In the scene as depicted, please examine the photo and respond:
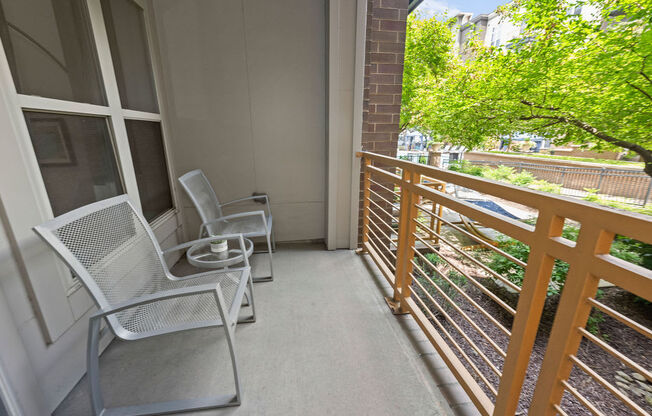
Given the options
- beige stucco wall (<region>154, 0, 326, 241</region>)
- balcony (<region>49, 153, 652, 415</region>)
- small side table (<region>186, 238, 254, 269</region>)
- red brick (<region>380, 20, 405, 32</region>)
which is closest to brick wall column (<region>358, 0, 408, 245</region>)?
red brick (<region>380, 20, 405, 32</region>)

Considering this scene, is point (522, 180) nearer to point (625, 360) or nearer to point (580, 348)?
point (580, 348)

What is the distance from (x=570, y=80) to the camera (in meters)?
5.22

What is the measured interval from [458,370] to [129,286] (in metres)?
1.67

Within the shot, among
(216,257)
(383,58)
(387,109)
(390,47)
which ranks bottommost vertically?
(216,257)

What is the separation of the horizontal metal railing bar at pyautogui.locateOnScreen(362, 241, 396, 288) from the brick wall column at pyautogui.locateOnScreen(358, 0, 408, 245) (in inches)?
15.4

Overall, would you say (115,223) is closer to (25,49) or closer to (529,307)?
(25,49)

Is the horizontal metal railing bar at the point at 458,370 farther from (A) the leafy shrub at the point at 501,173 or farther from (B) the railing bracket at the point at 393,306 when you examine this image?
(A) the leafy shrub at the point at 501,173

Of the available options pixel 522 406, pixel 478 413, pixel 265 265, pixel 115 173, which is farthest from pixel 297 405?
pixel 522 406

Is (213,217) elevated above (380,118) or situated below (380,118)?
below

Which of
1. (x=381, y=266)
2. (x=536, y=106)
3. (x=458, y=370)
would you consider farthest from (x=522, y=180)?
(x=458, y=370)

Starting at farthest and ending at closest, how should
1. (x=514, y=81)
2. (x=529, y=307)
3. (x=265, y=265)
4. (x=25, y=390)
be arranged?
(x=514, y=81), (x=265, y=265), (x=25, y=390), (x=529, y=307)

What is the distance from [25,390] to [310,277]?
1710 millimetres

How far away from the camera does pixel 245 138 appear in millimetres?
2771

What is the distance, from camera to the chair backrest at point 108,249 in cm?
103
